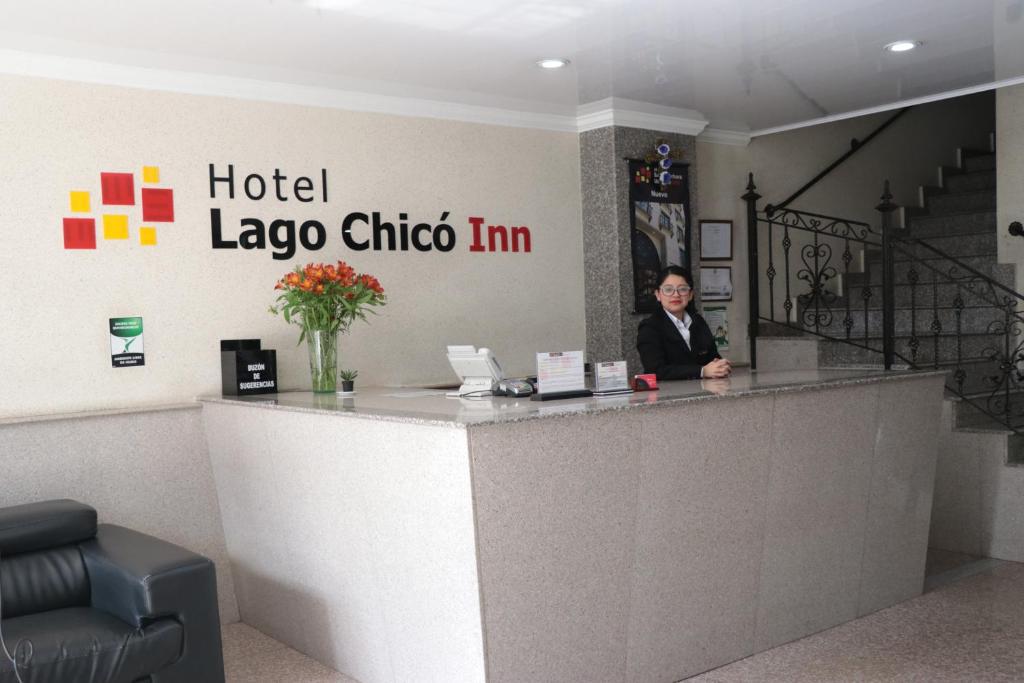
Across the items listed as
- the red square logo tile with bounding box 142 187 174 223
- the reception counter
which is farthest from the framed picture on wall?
the red square logo tile with bounding box 142 187 174 223

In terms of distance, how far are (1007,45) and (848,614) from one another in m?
2.97

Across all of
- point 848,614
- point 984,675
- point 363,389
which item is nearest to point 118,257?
point 363,389

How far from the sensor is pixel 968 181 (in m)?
8.49

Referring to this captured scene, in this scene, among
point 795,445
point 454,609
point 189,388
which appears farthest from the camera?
point 189,388

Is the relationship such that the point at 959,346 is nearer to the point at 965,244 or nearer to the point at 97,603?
the point at 965,244

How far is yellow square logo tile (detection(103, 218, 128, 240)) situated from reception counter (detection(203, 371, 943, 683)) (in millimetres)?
924

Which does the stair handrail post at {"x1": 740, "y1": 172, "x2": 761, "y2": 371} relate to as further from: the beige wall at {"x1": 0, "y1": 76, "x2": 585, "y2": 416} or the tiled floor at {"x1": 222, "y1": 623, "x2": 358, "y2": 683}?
the tiled floor at {"x1": 222, "y1": 623, "x2": 358, "y2": 683}

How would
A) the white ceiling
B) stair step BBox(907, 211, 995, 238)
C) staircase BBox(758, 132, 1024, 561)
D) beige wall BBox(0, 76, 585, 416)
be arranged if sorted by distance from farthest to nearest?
stair step BBox(907, 211, 995, 238) → staircase BBox(758, 132, 1024, 561) → beige wall BBox(0, 76, 585, 416) → the white ceiling

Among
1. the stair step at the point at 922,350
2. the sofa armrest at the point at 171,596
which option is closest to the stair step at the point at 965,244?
the stair step at the point at 922,350

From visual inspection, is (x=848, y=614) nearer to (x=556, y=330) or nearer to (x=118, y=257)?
(x=556, y=330)

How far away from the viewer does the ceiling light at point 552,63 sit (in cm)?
501

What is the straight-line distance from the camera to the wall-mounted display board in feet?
20.9

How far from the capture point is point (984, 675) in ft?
12.5

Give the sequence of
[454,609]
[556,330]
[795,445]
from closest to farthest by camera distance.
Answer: [454,609]
[795,445]
[556,330]
